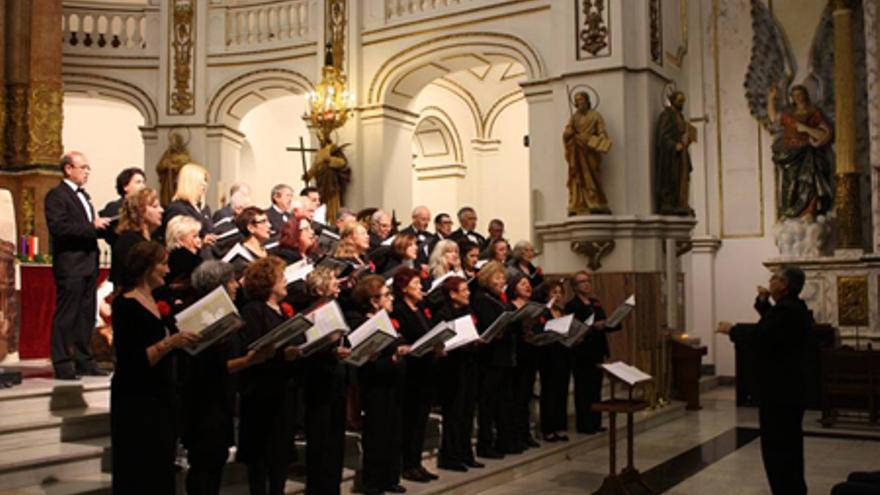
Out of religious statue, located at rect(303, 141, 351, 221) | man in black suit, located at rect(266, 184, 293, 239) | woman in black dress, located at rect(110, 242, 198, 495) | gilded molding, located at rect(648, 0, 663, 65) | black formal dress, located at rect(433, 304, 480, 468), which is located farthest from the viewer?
religious statue, located at rect(303, 141, 351, 221)

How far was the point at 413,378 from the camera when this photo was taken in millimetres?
6055

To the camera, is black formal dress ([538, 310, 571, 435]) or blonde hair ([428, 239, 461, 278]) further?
black formal dress ([538, 310, 571, 435])

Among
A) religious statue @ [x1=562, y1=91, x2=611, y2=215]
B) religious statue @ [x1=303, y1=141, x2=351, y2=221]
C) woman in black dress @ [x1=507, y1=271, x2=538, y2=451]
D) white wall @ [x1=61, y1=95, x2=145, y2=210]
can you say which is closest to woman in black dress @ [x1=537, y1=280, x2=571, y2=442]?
woman in black dress @ [x1=507, y1=271, x2=538, y2=451]

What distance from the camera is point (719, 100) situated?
45.0ft

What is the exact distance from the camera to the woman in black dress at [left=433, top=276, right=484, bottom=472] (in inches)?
250

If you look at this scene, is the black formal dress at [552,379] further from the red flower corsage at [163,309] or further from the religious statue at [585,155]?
the red flower corsage at [163,309]

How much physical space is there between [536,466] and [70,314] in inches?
142

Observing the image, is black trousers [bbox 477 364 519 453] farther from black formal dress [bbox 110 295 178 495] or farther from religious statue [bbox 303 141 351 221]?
religious statue [bbox 303 141 351 221]

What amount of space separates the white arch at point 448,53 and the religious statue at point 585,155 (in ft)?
3.75

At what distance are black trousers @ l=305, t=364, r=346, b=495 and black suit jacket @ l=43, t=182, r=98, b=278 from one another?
1.96 m

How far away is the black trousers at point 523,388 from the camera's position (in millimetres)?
7289

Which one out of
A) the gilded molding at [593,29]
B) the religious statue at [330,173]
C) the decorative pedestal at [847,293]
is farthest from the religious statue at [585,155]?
the decorative pedestal at [847,293]

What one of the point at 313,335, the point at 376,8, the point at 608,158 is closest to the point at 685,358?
the point at 608,158

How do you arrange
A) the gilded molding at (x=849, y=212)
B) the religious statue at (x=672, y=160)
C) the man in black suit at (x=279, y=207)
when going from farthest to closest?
the gilded molding at (x=849, y=212)
the religious statue at (x=672, y=160)
the man in black suit at (x=279, y=207)
